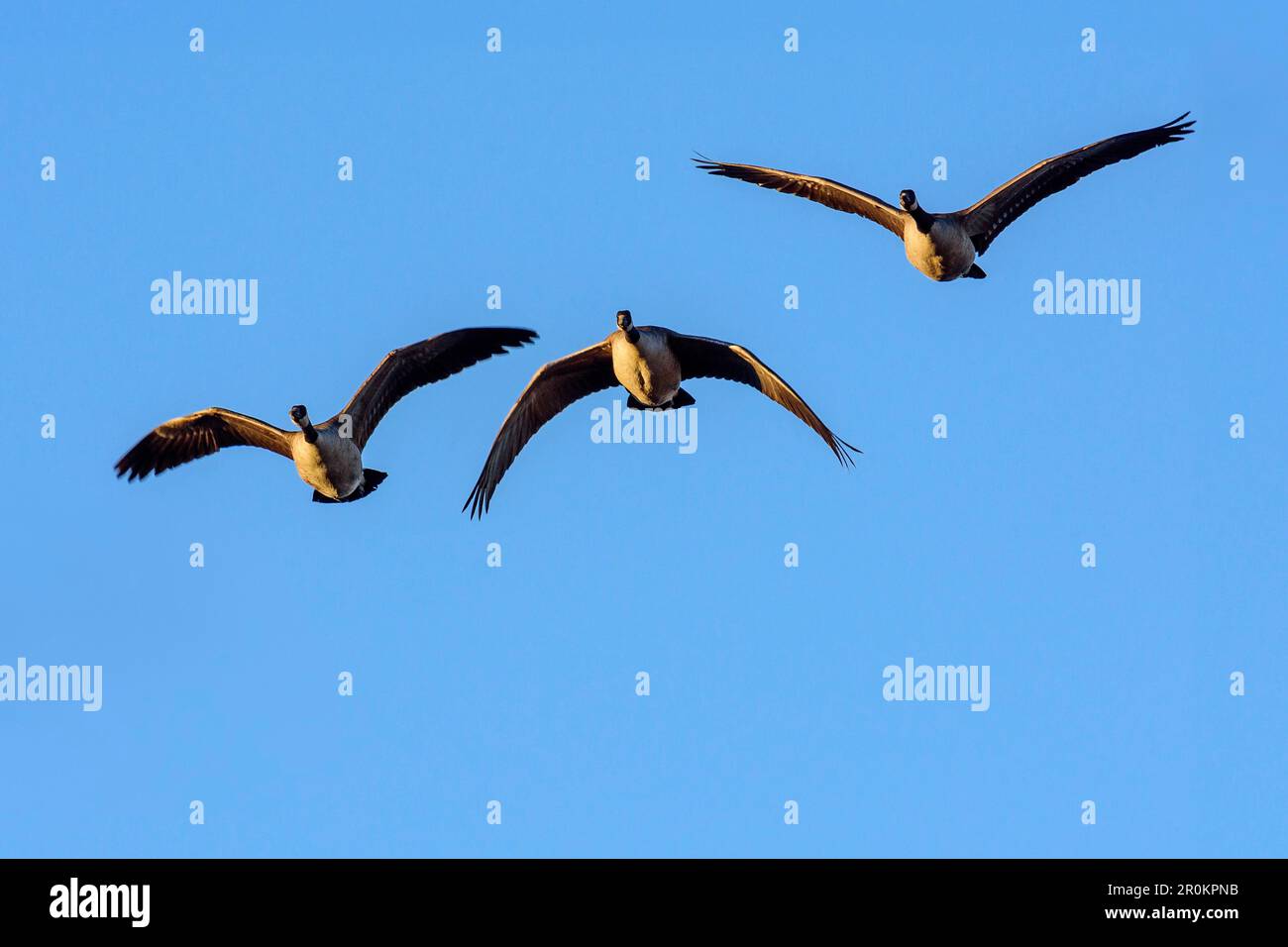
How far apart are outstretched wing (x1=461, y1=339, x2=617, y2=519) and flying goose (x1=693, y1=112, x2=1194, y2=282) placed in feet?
13.5

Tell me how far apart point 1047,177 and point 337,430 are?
10.5 m

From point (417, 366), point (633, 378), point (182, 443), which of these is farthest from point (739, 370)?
point (182, 443)

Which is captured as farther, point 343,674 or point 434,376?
point 343,674

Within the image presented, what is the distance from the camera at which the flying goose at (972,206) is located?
1005 inches

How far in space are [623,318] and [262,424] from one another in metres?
5.37

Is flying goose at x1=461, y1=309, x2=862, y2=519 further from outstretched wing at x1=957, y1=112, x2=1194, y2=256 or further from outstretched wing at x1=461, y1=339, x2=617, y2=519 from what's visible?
outstretched wing at x1=957, y1=112, x2=1194, y2=256

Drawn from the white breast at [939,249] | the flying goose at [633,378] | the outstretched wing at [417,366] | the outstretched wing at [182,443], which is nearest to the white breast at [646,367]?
the flying goose at [633,378]

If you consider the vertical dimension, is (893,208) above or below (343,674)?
above

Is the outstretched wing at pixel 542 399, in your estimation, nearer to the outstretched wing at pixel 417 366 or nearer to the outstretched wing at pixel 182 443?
the outstretched wing at pixel 417 366

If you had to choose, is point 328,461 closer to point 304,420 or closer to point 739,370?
point 304,420

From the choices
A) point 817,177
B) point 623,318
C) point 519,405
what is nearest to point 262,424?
point 519,405

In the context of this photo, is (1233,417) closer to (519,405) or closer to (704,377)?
(704,377)

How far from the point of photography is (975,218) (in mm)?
26047

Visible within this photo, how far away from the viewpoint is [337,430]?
83.7 ft
